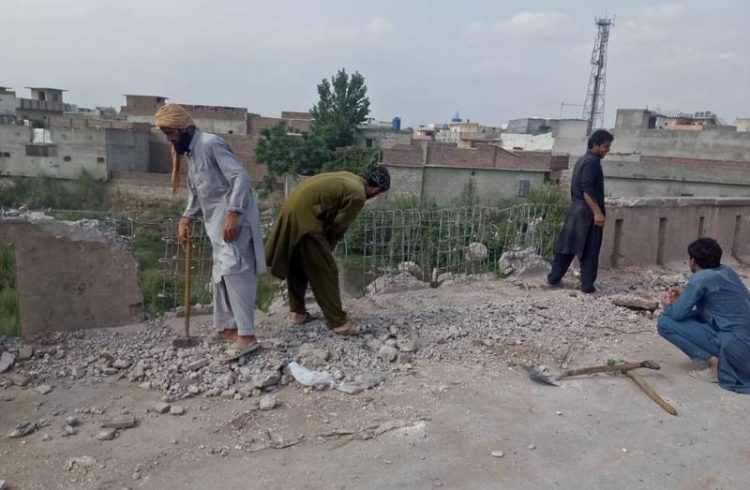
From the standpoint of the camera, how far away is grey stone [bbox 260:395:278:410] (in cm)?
340

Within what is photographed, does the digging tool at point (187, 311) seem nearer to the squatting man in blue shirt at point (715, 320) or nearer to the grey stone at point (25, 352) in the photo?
the grey stone at point (25, 352)

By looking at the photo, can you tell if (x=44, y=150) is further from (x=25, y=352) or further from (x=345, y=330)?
(x=345, y=330)

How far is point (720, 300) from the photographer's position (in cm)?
399

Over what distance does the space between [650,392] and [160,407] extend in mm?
2843

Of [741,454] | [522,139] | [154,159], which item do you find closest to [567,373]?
[741,454]

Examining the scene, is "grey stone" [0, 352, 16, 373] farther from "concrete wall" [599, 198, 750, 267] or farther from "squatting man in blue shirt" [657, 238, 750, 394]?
"concrete wall" [599, 198, 750, 267]

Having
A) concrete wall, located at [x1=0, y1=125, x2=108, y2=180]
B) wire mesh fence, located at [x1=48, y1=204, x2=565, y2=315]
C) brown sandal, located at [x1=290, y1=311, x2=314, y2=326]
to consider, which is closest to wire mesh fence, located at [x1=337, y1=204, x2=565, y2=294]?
wire mesh fence, located at [x1=48, y1=204, x2=565, y2=315]

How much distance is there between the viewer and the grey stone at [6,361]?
12.2 feet

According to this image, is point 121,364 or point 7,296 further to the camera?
point 7,296

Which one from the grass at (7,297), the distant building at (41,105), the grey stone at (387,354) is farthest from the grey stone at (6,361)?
the distant building at (41,105)

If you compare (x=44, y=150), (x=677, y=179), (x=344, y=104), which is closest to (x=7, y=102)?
(x=44, y=150)

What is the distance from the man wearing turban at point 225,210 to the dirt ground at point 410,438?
697 millimetres

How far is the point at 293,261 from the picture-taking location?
454 centimetres

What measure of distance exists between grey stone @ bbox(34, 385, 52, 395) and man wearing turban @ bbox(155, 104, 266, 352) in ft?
3.55
